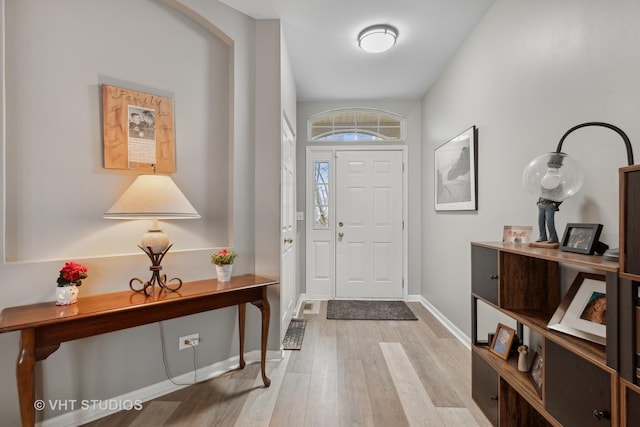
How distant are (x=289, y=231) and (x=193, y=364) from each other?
1.42 metres

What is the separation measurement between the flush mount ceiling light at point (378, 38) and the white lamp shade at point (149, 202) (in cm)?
199

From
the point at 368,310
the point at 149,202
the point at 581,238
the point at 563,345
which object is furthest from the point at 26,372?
the point at 368,310

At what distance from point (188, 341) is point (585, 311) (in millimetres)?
2179

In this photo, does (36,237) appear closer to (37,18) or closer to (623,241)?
(37,18)

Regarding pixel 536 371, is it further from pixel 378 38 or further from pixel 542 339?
pixel 378 38

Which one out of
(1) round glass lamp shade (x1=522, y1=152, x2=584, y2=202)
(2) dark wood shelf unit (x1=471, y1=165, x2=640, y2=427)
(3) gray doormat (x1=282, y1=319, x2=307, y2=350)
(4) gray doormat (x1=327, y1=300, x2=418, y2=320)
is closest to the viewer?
(2) dark wood shelf unit (x1=471, y1=165, x2=640, y2=427)

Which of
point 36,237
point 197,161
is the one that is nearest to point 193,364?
point 36,237

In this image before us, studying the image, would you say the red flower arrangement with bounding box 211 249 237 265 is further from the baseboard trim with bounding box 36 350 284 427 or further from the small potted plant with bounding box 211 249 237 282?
the baseboard trim with bounding box 36 350 284 427

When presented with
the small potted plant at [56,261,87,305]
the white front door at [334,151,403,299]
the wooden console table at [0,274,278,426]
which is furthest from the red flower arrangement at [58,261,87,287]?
the white front door at [334,151,403,299]

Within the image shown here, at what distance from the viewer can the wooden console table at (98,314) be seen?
50.9 inches

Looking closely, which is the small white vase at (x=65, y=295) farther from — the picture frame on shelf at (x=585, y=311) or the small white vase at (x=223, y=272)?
the picture frame on shelf at (x=585, y=311)

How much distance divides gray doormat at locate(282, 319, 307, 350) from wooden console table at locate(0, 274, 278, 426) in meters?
0.61

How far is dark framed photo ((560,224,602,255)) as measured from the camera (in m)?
1.25
